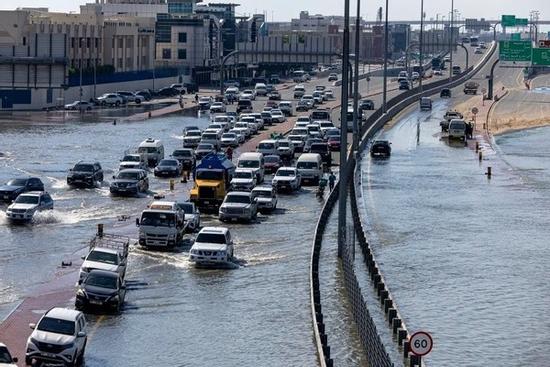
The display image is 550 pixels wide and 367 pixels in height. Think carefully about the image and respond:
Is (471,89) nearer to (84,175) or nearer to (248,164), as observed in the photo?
(248,164)

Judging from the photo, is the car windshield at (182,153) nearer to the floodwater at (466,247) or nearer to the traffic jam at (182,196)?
the traffic jam at (182,196)

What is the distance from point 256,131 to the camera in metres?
88.9

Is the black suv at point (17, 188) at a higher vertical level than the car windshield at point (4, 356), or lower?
higher

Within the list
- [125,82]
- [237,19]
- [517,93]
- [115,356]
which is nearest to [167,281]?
[115,356]

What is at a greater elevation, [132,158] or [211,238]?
[132,158]

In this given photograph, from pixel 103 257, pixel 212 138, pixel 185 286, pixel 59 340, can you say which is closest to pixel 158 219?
pixel 185 286

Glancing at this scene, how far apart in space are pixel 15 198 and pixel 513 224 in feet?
61.4

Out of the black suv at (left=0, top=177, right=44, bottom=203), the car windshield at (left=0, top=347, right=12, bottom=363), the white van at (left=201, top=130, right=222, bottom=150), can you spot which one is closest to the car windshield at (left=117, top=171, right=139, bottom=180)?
the black suv at (left=0, top=177, right=44, bottom=203)

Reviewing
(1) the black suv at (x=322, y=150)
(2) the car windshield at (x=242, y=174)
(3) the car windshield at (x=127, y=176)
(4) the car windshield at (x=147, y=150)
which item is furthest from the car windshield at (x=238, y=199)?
(1) the black suv at (x=322, y=150)

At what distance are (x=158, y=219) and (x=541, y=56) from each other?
91.1m

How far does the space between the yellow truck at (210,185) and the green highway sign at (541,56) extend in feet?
259

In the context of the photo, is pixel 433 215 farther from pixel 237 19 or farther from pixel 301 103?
pixel 237 19

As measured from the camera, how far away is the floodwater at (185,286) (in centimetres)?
3055

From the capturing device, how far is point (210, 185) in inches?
2069
